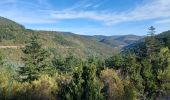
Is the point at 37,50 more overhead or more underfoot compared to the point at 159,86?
more overhead

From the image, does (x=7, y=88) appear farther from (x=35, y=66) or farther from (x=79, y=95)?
(x=79, y=95)

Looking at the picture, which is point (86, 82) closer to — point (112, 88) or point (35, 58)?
point (112, 88)

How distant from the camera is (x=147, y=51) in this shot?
366 feet

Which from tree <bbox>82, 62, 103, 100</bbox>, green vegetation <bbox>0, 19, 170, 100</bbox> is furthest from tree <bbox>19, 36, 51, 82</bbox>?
tree <bbox>82, 62, 103, 100</bbox>

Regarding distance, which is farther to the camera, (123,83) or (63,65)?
(63,65)

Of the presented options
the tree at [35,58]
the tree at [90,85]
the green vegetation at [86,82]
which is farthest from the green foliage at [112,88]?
the tree at [35,58]

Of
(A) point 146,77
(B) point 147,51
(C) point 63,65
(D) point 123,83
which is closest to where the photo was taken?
(D) point 123,83

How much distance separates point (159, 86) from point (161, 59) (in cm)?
1135

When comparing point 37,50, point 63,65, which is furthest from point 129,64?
point 63,65

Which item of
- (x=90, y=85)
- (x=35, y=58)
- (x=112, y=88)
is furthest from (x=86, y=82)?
(x=35, y=58)

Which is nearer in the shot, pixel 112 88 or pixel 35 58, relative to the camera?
pixel 112 88

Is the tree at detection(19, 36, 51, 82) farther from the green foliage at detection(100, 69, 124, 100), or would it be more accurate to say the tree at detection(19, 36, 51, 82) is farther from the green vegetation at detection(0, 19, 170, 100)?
the green foliage at detection(100, 69, 124, 100)

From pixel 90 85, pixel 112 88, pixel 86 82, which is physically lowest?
pixel 112 88

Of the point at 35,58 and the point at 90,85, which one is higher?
the point at 35,58
